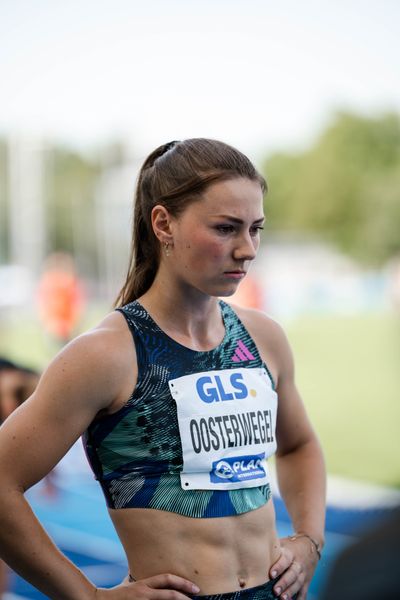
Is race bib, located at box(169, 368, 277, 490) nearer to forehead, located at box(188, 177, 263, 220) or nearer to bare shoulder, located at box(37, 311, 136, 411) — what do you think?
bare shoulder, located at box(37, 311, 136, 411)

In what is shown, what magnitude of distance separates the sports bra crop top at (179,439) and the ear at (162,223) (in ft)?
0.64

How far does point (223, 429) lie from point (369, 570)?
1203 millimetres

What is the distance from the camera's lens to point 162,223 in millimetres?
2189

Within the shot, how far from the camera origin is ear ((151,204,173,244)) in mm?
2174

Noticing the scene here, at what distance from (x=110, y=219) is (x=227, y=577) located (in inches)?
1961

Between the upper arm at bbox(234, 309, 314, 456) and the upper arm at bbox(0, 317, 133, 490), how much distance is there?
1.58 ft

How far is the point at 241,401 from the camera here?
2.14 m

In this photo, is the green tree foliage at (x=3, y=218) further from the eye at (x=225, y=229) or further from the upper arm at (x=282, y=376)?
the eye at (x=225, y=229)

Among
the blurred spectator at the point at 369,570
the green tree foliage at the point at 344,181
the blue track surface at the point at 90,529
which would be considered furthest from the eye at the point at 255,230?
the green tree foliage at the point at 344,181

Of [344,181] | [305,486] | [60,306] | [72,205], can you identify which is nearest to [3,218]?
[72,205]

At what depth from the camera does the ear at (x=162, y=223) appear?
7.13ft

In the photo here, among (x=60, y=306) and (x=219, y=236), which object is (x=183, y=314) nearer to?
(x=219, y=236)

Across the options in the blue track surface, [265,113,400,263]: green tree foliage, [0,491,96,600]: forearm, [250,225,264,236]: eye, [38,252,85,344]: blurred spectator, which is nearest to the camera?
[0,491,96,600]: forearm

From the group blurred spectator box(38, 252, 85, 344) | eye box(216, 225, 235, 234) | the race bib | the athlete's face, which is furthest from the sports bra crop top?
blurred spectator box(38, 252, 85, 344)
